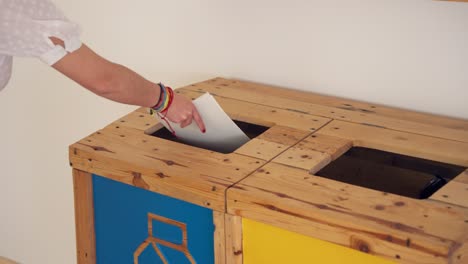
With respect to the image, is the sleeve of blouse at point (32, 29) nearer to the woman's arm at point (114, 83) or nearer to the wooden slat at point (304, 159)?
the woman's arm at point (114, 83)

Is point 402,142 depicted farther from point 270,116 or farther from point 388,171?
point 270,116

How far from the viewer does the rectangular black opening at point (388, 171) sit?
1925 millimetres

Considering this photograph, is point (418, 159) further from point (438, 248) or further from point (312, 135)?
point (438, 248)

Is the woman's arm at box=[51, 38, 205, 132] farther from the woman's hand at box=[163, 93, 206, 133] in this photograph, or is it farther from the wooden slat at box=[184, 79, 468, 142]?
the wooden slat at box=[184, 79, 468, 142]

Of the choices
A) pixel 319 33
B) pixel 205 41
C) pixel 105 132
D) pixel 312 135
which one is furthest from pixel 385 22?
pixel 105 132

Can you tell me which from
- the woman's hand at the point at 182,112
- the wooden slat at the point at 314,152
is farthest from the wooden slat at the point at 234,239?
the woman's hand at the point at 182,112

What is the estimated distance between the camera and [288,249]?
1722 millimetres

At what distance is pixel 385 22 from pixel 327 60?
0.20m

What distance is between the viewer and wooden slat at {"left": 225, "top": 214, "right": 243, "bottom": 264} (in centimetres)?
178

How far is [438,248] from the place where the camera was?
149 centimetres

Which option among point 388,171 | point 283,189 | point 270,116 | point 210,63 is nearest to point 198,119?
point 270,116

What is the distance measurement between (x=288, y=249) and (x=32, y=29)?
660 mm

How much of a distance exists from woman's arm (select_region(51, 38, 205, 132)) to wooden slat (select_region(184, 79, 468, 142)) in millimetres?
309

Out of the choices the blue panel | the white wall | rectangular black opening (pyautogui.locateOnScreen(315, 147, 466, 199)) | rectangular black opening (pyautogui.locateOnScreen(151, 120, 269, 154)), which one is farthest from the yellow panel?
the white wall
